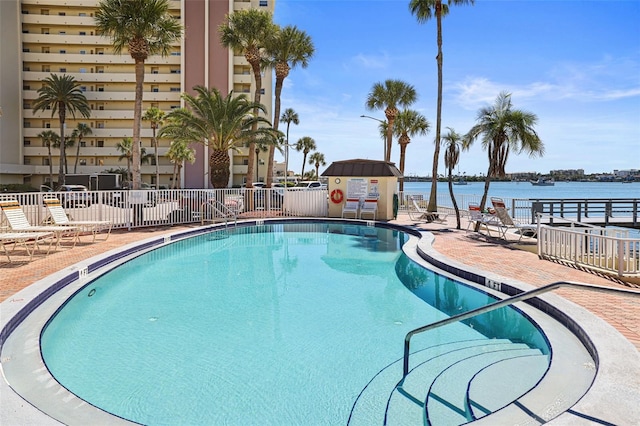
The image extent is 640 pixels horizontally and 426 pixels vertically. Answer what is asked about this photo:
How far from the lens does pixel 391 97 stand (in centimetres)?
3222

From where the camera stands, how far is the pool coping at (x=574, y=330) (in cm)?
299

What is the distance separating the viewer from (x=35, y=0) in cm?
4656

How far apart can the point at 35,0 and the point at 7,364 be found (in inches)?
2295

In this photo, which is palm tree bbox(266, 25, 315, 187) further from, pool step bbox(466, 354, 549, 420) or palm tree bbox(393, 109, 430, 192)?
pool step bbox(466, 354, 549, 420)

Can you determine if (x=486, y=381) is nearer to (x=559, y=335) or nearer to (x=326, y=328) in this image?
(x=559, y=335)

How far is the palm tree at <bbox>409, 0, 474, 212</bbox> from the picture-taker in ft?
62.1

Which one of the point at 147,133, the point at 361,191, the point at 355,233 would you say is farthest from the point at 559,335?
the point at 147,133

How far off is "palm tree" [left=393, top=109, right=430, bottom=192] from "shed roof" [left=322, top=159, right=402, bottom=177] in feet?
52.7

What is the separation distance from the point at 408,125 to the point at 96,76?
3761 cm

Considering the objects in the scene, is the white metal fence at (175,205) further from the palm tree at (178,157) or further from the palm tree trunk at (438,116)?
the palm tree at (178,157)

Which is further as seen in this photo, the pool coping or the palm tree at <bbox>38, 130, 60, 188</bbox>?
the palm tree at <bbox>38, 130, 60, 188</bbox>

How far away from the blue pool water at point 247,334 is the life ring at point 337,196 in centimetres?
931

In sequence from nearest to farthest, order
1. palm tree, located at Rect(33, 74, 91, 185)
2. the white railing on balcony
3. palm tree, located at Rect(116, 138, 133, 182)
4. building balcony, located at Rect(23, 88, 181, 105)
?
the white railing on balcony, palm tree, located at Rect(33, 74, 91, 185), palm tree, located at Rect(116, 138, 133, 182), building balcony, located at Rect(23, 88, 181, 105)

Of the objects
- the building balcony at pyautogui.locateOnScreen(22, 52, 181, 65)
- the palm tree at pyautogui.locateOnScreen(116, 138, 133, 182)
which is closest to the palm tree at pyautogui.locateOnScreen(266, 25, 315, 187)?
the building balcony at pyautogui.locateOnScreen(22, 52, 181, 65)
